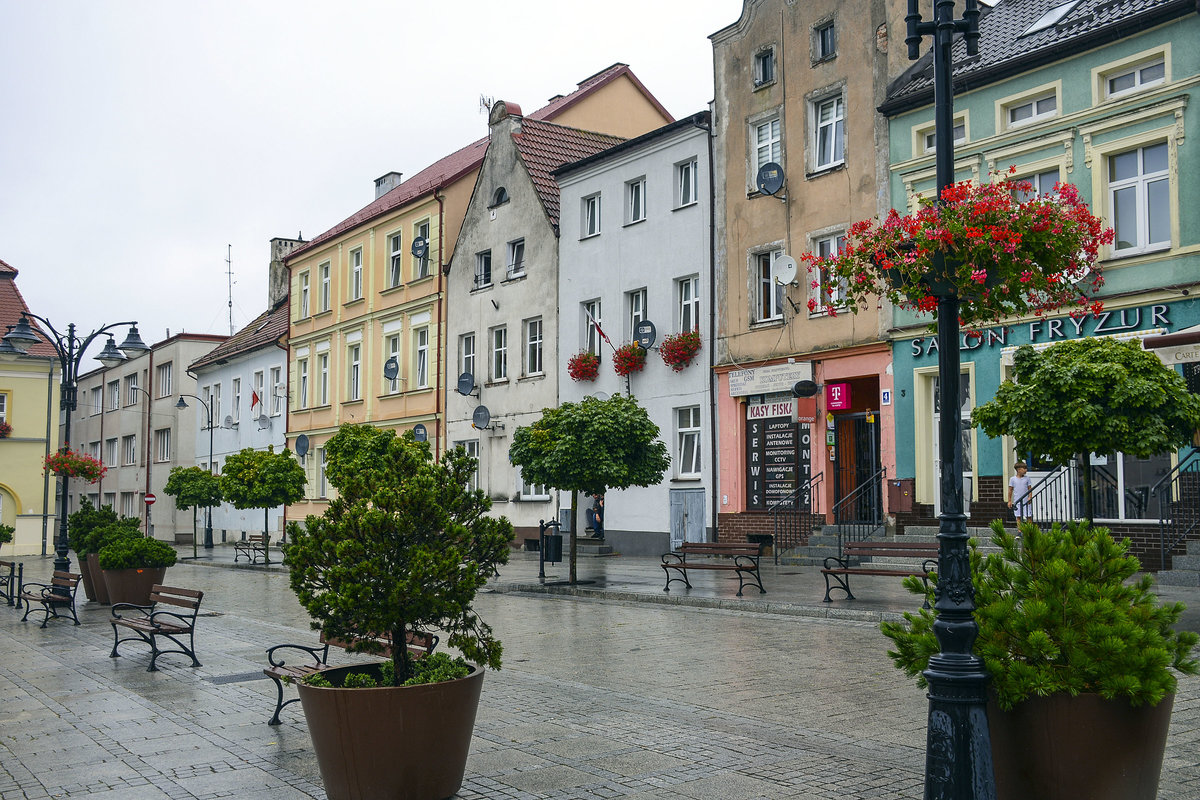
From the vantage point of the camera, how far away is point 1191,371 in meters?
18.5

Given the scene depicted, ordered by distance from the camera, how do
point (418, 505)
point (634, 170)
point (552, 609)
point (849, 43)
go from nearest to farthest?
point (418, 505) < point (552, 609) < point (849, 43) < point (634, 170)

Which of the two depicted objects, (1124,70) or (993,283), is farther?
(1124,70)

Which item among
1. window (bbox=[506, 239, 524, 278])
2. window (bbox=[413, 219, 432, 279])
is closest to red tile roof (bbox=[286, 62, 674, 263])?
window (bbox=[413, 219, 432, 279])

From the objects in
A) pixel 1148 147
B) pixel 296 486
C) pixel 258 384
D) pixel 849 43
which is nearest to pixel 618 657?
pixel 1148 147

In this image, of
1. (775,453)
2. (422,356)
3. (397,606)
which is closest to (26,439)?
(422,356)

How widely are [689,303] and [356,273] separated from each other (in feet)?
62.0

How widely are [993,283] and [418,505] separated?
11.7 feet

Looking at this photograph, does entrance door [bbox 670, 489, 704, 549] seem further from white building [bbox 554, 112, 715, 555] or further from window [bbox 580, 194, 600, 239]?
window [bbox 580, 194, 600, 239]

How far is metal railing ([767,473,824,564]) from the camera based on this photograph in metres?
25.2

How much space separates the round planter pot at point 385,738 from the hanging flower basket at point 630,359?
77.5 feet

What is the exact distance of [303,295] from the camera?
48312 millimetres

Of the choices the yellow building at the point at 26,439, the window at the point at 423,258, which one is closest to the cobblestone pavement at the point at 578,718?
the window at the point at 423,258

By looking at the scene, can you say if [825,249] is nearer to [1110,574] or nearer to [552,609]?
[552,609]

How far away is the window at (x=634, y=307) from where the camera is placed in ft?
99.5
